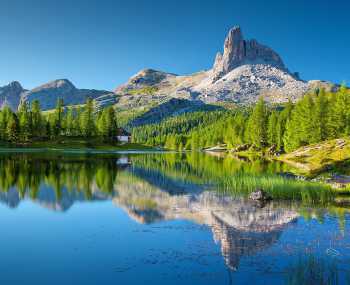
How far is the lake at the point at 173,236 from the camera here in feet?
58.7

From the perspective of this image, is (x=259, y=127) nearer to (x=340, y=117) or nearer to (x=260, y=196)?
(x=340, y=117)

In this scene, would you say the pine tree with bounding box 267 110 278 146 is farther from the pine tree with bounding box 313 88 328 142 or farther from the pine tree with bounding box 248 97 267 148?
the pine tree with bounding box 313 88 328 142

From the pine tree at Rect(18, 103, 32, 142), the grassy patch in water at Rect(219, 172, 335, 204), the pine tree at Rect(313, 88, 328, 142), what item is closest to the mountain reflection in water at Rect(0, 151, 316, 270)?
the grassy patch in water at Rect(219, 172, 335, 204)

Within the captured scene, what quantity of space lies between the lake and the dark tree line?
115 metres

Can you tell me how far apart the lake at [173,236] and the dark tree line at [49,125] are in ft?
379

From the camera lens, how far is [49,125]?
160 metres

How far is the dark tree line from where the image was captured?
15088cm

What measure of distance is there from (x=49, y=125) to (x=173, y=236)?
483 feet

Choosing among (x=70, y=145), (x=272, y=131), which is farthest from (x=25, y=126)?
(x=272, y=131)

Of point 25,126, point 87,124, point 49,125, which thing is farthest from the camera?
point 87,124

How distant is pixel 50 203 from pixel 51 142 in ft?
406

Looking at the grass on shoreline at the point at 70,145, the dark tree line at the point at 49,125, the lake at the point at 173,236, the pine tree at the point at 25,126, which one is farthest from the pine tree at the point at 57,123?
the lake at the point at 173,236

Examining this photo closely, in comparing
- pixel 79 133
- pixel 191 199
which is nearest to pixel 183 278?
pixel 191 199

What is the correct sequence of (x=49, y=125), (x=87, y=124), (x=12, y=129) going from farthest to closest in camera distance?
(x=87, y=124), (x=49, y=125), (x=12, y=129)
